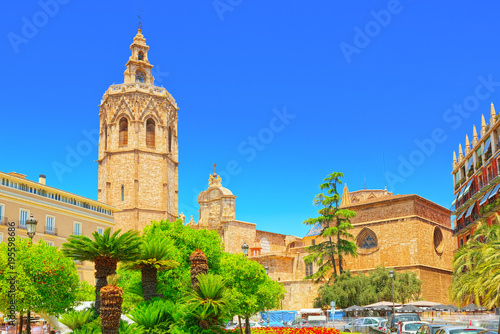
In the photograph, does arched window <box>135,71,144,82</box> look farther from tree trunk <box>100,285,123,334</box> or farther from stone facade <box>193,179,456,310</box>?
tree trunk <box>100,285,123,334</box>

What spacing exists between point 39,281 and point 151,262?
573 cm

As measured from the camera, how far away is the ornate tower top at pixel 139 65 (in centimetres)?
6519

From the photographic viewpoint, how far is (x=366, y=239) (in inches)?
Result: 1987

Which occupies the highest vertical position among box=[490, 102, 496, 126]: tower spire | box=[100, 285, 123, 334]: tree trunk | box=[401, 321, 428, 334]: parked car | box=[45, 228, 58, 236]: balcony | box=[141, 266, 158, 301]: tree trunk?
box=[490, 102, 496, 126]: tower spire

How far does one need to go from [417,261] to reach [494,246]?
61.8 ft

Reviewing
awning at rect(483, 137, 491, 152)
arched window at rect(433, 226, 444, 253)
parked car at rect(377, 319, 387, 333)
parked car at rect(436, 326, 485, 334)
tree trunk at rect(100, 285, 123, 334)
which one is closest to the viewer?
parked car at rect(436, 326, 485, 334)

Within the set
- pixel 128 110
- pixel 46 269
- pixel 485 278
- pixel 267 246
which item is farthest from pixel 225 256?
pixel 267 246

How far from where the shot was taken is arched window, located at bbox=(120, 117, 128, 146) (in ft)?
201

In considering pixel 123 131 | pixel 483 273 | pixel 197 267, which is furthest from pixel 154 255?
pixel 123 131

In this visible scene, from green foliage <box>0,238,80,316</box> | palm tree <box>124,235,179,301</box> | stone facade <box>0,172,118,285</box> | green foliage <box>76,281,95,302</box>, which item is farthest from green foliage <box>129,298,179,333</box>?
stone facade <box>0,172,118,285</box>

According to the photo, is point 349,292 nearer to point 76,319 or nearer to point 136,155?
point 76,319

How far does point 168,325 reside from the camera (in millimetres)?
16250

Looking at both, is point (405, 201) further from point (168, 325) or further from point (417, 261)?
point (168, 325)

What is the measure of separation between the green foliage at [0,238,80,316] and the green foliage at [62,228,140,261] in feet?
12.7
